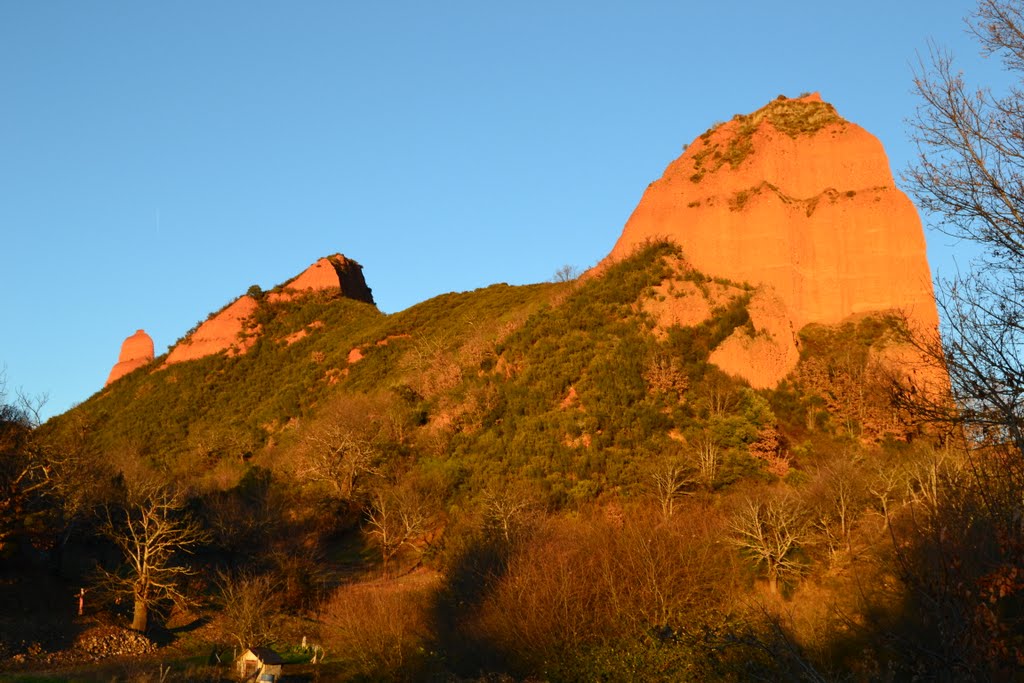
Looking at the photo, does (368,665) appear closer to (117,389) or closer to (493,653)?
(493,653)

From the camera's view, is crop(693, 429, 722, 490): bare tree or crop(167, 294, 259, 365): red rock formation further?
crop(167, 294, 259, 365): red rock formation

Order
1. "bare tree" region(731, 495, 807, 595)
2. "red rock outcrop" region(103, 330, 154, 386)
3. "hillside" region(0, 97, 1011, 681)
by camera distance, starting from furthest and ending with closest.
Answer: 1. "red rock outcrop" region(103, 330, 154, 386)
2. "bare tree" region(731, 495, 807, 595)
3. "hillside" region(0, 97, 1011, 681)

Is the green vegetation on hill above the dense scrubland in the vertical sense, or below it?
above

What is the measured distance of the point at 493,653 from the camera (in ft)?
74.2

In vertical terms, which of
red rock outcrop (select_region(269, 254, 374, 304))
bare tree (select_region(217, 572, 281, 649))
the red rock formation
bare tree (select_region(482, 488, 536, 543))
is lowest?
bare tree (select_region(217, 572, 281, 649))

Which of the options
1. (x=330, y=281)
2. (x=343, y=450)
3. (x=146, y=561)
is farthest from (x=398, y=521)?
(x=330, y=281)

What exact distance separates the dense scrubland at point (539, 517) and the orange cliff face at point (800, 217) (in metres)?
2.16

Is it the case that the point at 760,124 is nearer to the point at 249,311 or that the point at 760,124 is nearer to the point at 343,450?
the point at 343,450

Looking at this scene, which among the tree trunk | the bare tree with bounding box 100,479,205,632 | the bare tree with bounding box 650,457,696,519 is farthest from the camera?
the bare tree with bounding box 650,457,696,519

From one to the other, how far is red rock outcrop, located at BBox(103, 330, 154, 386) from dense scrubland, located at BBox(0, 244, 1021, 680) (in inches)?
878

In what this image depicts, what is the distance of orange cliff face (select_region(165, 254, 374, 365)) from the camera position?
7738 centimetres

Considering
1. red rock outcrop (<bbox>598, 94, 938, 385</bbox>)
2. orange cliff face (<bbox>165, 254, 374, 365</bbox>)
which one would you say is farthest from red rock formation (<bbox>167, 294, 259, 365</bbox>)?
red rock outcrop (<bbox>598, 94, 938, 385</bbox>)

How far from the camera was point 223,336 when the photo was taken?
257 ft

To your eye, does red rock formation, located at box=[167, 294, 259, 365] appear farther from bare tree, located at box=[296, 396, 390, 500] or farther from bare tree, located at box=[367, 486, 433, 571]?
bare tree, located at box=[367, 486, 433, 571]
